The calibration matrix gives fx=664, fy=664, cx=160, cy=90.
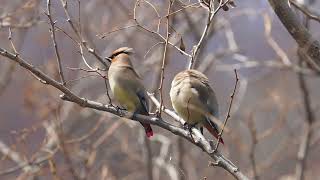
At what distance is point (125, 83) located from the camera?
3809mm

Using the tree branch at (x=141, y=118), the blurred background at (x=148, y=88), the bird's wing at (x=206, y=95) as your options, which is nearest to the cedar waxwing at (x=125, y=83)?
the blurred background at (x=148, y=88)

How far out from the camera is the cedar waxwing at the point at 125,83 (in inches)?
147

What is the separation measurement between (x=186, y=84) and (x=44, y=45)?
2.69 metres

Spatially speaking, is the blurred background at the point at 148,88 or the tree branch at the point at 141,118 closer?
the tree branch at the point at 141,118

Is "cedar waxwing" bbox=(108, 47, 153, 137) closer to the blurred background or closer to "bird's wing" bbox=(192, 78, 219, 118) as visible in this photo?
the blurred background

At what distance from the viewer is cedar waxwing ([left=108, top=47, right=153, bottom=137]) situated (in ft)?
12.3

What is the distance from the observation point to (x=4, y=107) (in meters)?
10.1

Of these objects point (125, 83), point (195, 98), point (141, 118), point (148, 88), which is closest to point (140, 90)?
point (125, 83)

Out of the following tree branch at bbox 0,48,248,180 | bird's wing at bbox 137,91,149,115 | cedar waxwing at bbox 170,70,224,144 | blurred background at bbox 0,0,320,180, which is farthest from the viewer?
blurred background at bbox 0,0,320,180

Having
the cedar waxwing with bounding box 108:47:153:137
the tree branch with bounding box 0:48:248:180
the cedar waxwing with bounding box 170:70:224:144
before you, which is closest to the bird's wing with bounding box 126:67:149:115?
the cedar waxwing with bounding box 108:47:153:137

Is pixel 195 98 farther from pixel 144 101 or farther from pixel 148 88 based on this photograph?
pixel 148 88

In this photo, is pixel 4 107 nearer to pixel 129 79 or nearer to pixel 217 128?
pixel 129 79

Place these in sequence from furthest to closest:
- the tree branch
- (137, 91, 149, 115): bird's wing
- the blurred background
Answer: the blurred background → (137, 91, 149, 115): bird's wing → the tree branch

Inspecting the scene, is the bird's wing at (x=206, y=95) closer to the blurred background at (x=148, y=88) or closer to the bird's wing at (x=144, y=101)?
the bird's wing at (x=144, y=101)
